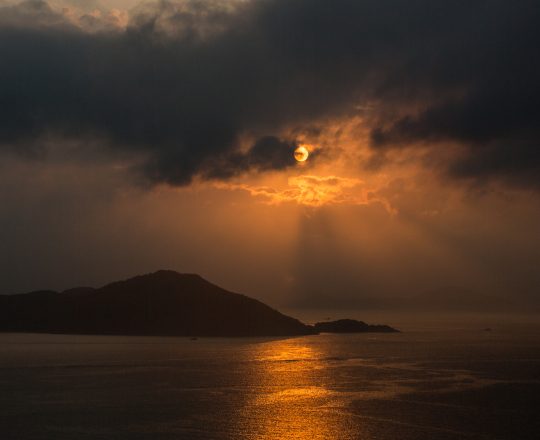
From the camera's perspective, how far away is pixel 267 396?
247 ft

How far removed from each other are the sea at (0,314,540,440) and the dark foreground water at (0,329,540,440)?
0.48 ft

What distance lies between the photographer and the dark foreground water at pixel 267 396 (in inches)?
2229

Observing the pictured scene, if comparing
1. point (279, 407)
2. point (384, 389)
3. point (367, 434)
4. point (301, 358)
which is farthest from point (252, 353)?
point (367, 434)

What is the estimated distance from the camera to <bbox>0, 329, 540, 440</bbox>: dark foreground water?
56.6 m

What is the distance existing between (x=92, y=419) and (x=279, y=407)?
1861 centimetres

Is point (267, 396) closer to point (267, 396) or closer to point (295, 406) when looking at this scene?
point (267, 396)

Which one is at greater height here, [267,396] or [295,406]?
[267,396]

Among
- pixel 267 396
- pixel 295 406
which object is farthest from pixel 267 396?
pixel 295 406

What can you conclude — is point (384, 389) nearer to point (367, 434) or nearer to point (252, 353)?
point (367, 434)

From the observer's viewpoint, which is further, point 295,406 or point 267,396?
point 267,396

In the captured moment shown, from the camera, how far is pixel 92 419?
2393 inches

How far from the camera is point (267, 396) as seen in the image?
247 ft

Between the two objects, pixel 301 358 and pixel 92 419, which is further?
pixel 301 358

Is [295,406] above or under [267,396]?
under
